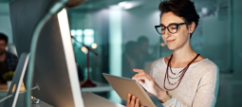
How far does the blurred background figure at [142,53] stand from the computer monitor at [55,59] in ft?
14.7

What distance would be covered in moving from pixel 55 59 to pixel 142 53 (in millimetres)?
4667

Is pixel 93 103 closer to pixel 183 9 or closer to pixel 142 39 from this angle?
pixel 183 9

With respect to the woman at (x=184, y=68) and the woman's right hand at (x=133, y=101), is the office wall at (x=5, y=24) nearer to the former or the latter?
the woman at (x=184, y=68)

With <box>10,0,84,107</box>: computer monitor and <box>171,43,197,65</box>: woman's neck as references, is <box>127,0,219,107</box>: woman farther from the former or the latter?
<box>10,0,84,107</box>: computer monitor

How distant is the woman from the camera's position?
4.31 ft

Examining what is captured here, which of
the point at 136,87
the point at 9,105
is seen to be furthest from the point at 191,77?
the point at 9,105

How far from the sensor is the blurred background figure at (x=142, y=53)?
17.3 feet

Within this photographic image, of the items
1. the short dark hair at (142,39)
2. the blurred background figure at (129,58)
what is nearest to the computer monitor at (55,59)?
the short dark hair at (142,39)

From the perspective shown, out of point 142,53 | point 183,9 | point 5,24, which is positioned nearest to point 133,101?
point 183,9

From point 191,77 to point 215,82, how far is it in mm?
149

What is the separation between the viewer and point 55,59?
2.31 ft

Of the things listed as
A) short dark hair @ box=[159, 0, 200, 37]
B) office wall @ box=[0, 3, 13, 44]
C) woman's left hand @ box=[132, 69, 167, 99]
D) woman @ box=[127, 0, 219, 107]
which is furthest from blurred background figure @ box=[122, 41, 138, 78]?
office wall @ box=[0, 3, 13, 44]

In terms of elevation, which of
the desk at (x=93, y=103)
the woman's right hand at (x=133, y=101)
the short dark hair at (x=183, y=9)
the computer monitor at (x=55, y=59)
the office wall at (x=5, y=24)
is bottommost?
the desk at (x=93, y=103)

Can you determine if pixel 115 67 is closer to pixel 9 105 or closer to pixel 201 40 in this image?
pixel 201 40
